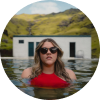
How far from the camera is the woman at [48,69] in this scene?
2934 millimetres

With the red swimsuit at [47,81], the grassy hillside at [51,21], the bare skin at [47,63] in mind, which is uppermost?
the grassy hillside at [51,21]

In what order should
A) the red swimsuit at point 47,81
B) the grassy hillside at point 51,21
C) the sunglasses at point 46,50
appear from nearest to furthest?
the sunglasses at point 46,50 < the red swimsuit at point 47,81 < the grassy hillside at point 51,21

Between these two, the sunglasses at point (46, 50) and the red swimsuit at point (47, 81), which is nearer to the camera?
the sunglasses at point (46, 50)

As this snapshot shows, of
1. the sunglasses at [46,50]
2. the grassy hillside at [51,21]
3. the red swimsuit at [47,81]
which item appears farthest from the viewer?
the grassy hillside at [51,21]

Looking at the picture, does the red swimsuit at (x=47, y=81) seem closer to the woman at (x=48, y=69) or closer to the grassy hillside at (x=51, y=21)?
the woman at (x=48, y=69)

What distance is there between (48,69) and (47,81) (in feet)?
0.74

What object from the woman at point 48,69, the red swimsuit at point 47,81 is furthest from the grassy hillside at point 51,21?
the red swimsuit at point 47,81

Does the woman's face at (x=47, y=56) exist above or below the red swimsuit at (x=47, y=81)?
above

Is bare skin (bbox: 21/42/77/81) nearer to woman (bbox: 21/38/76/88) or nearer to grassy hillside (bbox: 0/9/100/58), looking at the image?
woman (bbox: 21/38/76/88)

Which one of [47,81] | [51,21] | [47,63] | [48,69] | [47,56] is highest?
[51,21]

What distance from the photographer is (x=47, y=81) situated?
3020mm

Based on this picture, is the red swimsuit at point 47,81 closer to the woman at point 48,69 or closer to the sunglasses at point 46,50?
the woman at point 48,69

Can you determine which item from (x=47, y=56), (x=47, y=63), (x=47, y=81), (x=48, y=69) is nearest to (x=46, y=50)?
(x=47, y=56)

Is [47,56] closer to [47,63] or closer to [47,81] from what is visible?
[47,63]
